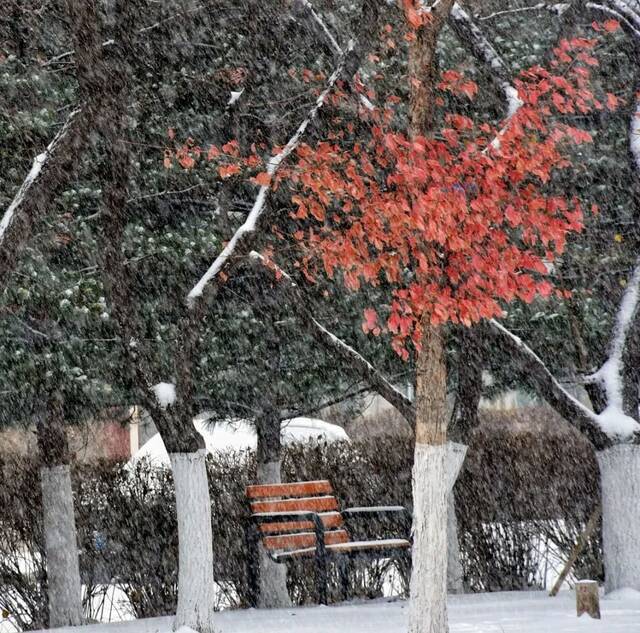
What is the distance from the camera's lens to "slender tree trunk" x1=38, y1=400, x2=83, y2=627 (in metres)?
11.2

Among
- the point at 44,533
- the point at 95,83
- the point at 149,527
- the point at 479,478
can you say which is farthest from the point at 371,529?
the point at 95,83

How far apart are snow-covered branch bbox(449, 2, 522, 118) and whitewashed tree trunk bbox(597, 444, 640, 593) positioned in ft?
10.6

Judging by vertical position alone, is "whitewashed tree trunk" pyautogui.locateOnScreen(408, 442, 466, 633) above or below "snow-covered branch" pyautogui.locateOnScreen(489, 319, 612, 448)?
below

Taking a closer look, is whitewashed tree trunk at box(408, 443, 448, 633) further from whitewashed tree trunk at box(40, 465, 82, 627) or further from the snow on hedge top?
the snow on hedge top

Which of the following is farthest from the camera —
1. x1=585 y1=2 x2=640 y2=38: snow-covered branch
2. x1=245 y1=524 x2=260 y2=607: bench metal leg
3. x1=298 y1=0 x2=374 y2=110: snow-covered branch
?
x1=245 y1=524 x2=260 y2=607: bench metal leg

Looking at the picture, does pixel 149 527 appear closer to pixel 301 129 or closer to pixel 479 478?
pixel 479 478

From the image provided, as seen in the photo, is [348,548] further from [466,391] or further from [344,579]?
[466,391]

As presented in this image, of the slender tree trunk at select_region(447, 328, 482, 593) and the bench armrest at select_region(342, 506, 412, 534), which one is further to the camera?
the bench armrest at select_region(342, 506, 412, 534)

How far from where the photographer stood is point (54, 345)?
9992 millimetres

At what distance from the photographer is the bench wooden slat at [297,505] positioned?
11.3 meters

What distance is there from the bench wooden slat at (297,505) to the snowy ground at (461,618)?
38.3 inches

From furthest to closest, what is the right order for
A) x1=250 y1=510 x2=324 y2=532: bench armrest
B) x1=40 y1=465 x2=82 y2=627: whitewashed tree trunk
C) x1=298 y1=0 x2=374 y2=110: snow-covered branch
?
1. x1=40 y1=465 x2=82 y2=627: whitewashed tree trunk
2. x1=250 y1=510 x2=324 y2=532: bench armrest
3. x1=298 y1=0 x2=374 y2=110: snow-covered branch

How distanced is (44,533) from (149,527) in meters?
1.14

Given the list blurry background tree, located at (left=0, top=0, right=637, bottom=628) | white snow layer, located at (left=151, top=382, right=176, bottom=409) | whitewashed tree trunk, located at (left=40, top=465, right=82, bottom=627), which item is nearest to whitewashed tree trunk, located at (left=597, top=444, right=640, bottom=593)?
blurry background tree, located at (left=0, top=0, right=637, bottom=628)
